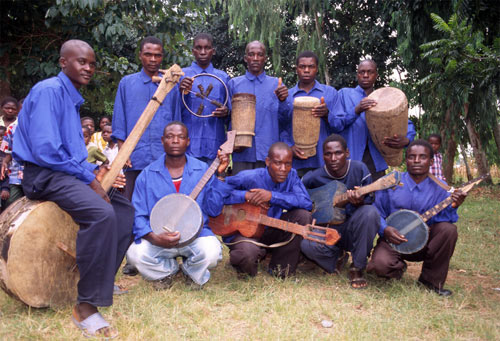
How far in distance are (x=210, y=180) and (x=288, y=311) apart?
4.44 feet

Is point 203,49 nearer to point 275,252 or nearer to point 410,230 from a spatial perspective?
point 275,252

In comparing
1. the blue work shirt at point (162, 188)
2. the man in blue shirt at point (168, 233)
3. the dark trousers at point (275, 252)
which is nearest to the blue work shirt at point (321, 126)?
the dark trousers at point (275, 252)

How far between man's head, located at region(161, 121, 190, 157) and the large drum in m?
1.94

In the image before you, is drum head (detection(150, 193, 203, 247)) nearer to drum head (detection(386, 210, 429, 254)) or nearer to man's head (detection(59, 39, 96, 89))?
man's head (detection(59, 39, 96, 89))

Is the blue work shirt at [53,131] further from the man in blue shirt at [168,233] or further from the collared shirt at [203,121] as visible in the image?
the collared shirt at [203,121]

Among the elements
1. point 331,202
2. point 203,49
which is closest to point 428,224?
point 331,202

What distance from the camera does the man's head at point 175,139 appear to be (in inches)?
161

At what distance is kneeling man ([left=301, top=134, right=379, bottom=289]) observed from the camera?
13.6 ft

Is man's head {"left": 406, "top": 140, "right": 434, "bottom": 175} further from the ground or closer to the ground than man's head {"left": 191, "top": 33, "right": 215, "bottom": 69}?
closer to the ground

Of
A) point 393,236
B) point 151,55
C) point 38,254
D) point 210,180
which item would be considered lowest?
point 393,236

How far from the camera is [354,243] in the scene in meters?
4.27

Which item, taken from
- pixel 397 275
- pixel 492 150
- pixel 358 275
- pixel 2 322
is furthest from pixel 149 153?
pixel 492 150

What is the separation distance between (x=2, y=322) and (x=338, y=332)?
230cm

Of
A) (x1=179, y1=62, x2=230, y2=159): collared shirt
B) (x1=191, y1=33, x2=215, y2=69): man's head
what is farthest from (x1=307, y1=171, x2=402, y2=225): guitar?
(x1=191, y1=33, x2=215, y2=69): man's head
